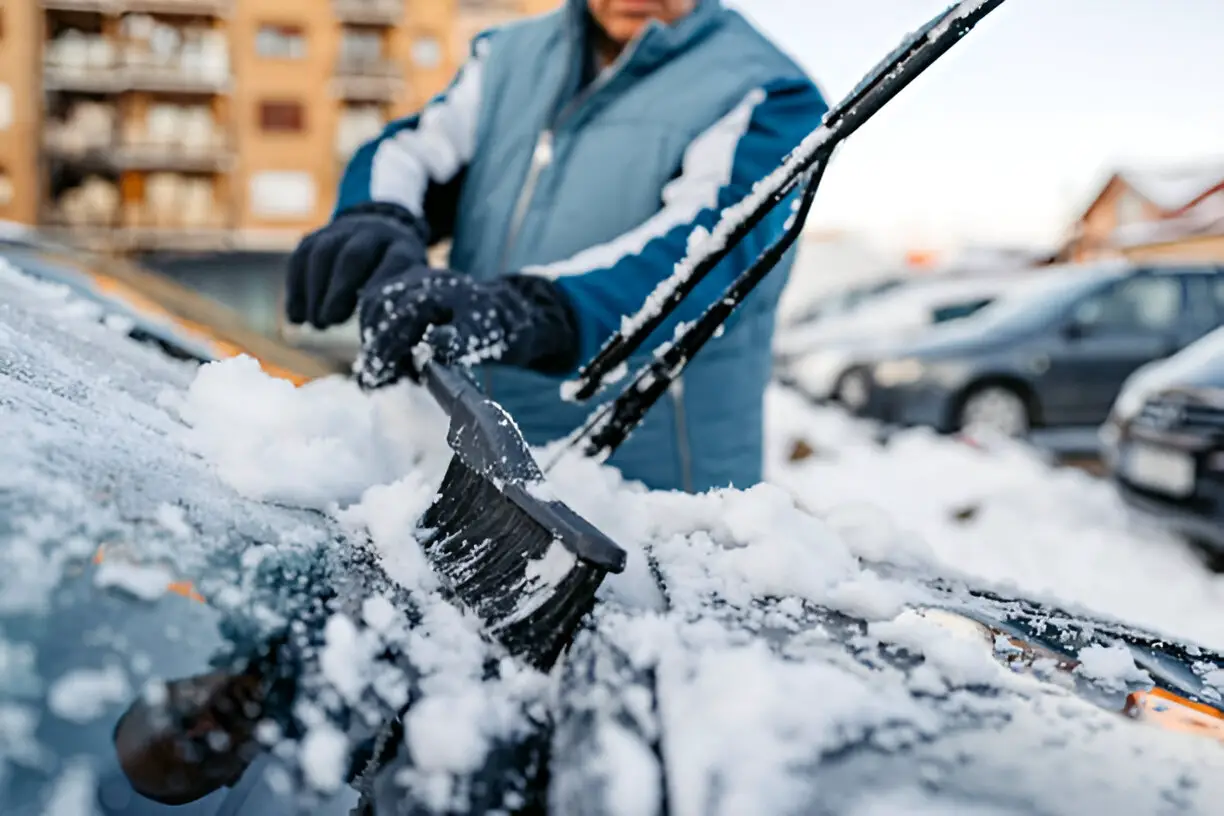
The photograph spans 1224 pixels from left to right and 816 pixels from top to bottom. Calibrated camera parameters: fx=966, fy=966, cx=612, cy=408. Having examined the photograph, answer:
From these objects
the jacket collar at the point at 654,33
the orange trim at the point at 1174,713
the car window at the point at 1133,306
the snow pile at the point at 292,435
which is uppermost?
the jacket collar at the point at 654,33

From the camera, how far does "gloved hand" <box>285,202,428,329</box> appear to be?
1.64 metres

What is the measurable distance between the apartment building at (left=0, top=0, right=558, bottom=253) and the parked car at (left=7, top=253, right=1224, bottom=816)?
29.7 metres

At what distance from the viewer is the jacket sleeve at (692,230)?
1.60 metres

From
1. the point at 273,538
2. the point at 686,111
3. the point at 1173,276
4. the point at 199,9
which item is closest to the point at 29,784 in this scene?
the point at 273,538

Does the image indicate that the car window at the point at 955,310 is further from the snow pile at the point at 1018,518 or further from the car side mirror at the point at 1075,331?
the snow pile at the point at 1018,518

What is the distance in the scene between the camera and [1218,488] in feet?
14.2

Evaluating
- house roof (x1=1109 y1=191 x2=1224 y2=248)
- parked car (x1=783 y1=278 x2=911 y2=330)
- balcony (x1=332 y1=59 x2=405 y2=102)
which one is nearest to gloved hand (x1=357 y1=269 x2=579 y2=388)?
house roof (x1=1109 y1=191 x2=1224 y2=248)

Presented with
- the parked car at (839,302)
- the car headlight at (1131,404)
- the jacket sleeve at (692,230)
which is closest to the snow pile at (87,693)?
the jacket sleeve at (692,230)

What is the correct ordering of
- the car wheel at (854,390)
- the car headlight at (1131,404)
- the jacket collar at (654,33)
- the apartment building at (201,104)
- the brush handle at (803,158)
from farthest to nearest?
the apartment building at (201,104)
the car wheel at (854,390)
the car headlight at (1131,404)
the jacket collar at (654,33)
the brush handle at (803,158)

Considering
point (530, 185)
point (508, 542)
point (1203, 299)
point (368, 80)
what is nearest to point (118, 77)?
point (368, 80)

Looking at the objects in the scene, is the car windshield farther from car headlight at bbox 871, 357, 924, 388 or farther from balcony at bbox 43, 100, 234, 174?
balcony at bbox 43, 100, 234, 174

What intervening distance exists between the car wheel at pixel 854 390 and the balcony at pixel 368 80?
83.6 ft

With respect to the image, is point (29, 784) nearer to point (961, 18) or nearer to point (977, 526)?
point (961, 18)

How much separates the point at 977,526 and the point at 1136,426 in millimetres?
948
